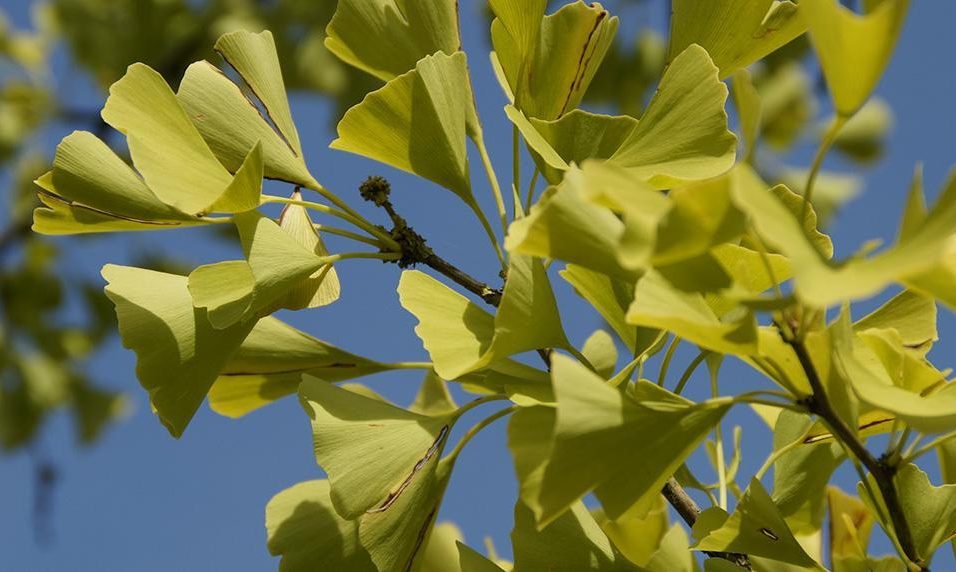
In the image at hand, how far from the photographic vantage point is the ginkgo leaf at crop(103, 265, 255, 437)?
0.67m

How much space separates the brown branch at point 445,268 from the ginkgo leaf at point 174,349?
0.44ft

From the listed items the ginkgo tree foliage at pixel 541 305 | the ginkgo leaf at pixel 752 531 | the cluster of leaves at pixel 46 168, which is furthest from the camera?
the cluster of leaves at pixel 46 168

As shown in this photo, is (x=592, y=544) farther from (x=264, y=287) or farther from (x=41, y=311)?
(x=41, y=311)

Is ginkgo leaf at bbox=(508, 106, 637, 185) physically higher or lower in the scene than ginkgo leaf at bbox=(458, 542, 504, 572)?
higher

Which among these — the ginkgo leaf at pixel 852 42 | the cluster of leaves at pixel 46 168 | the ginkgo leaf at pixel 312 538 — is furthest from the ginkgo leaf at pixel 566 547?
the cluster of leaves at pixel 46 168

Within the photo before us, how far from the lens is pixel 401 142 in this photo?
28.0 inches

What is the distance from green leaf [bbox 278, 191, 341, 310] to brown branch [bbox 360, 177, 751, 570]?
0.05 meters

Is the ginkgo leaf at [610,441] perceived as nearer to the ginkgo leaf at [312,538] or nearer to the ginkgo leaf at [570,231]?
the ginkgo leaf at [570,231]

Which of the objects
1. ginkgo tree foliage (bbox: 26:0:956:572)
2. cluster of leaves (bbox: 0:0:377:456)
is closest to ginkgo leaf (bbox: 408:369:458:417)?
ginkgo tree foliage (bbox: 26:0:956:572)

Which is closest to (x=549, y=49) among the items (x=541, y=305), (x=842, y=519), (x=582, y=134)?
(x=582, y=134)

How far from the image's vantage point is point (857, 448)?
0.56m

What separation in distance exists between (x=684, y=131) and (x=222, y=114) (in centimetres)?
32

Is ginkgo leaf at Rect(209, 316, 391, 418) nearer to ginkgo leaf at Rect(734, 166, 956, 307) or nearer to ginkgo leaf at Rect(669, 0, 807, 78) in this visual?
ginkgo leaf at Rect(669, 0, 807, 78)

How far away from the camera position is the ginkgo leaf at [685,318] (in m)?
0.45
